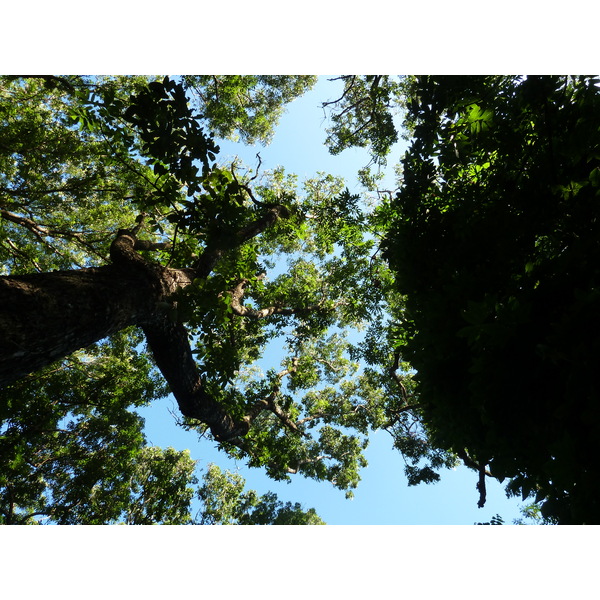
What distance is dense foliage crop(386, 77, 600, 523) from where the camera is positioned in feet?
6.06

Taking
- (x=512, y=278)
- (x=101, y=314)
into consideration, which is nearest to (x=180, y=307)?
(x=101, y=314)

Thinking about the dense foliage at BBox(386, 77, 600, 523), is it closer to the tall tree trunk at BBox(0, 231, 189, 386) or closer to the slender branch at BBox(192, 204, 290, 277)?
the slender branch at BBox(192, 204, 290, 277)

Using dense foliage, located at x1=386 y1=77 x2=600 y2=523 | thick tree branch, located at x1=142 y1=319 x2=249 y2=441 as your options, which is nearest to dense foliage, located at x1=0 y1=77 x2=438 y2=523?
thick tree branch, located at x1=142 y1=319 x2=249 y2=441

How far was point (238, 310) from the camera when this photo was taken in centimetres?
812

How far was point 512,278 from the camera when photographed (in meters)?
2.75

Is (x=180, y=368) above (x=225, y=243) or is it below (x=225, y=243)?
below

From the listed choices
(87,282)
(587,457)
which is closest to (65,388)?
(87,282)

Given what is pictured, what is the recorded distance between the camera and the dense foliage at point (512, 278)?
1846 mm

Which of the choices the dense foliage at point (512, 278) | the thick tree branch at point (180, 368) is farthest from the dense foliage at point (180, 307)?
the dense foliage at point (512, 278)

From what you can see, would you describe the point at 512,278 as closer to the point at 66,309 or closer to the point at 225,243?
the point at 225,243

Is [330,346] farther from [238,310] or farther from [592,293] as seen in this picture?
[592,293]

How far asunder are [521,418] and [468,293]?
0.99 m

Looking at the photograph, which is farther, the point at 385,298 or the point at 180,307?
the point at 385,298

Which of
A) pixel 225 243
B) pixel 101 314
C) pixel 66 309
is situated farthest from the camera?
pixel 225 243
